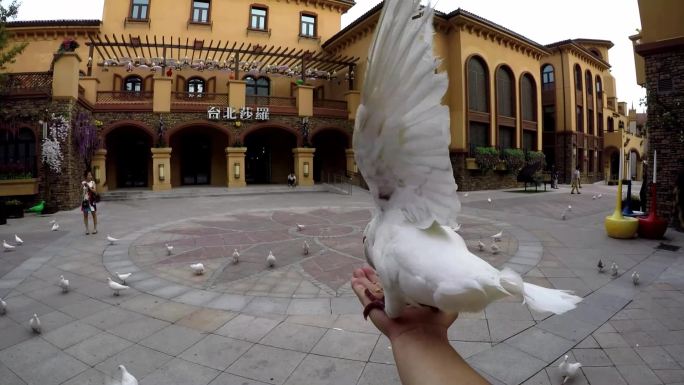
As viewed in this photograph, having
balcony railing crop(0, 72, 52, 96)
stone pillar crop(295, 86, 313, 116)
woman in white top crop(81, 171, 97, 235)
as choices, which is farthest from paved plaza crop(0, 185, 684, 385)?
stone pillar crop(295, 86, 313, 116)

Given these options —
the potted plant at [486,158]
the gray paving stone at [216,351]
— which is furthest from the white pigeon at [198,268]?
the potted plant at [486,158]

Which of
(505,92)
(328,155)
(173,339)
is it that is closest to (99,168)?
(328,155)

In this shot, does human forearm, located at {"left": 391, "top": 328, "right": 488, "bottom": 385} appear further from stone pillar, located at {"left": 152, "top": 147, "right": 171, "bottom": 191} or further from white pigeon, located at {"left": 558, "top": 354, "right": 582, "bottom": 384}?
stone pillar, located at {"left": 152, "top": 147, "right": 171, "bottom": 191}

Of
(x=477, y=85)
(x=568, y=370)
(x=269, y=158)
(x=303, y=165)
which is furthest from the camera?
(x=269, y=158)

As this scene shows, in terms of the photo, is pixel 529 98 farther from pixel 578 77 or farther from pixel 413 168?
pixel 413 168

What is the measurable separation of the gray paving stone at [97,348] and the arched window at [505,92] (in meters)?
24.4

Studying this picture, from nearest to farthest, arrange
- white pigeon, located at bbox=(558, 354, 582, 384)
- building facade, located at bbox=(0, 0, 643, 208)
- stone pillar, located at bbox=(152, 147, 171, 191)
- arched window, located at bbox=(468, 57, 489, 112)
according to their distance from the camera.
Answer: white pigeon, located at bbox=(558, 354, 582, 384), stone pillar, located at bbox=(152, 147, 171, 191), building facade, located at bbox=(0, 0, 643, 208), arched window, located at bbox=(468, 57, 489, 112)

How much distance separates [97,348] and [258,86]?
77.9 ft

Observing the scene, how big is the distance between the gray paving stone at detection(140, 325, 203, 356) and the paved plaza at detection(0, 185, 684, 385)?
18mm

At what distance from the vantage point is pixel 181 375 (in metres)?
2.63

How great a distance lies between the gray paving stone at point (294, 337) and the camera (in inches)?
121

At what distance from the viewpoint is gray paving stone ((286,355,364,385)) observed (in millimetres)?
2541

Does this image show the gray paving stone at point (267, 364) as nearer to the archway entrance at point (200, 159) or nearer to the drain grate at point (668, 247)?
the drain grate at point (668, 247)

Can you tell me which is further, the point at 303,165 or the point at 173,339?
the point at 303,165
